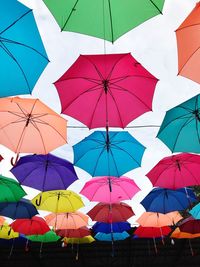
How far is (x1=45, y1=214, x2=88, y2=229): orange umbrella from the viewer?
29.2 ft

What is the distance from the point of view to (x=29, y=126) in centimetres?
560

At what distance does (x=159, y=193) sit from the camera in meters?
7.64

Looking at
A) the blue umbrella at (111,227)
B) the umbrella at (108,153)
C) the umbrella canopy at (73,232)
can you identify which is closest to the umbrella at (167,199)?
the umbrella at (108,153)

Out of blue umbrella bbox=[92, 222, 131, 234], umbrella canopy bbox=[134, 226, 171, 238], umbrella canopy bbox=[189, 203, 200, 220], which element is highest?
blue umbrella bbox=[92, 222, 131, 234]

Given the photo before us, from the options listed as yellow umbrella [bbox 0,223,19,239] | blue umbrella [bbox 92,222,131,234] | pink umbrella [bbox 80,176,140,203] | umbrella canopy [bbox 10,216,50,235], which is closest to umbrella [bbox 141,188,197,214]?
pink umbrella [bbox 80,176,140,203]

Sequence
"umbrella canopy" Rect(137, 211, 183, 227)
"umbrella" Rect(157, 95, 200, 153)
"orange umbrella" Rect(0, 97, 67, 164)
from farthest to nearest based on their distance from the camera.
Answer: "umbrella canopy" Rect(137, 211, 183, 227)
"orange umbrella" Rect(0, 97, 67, 164)
"umbrella" Rect(157, 95, 200, 153)

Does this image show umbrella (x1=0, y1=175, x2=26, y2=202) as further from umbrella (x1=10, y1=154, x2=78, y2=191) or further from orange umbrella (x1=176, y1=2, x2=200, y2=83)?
orange umbrella (x1=176, y1=2, x2=200, y2=83)

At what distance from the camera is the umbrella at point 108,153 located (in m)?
6.08

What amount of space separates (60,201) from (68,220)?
137 centimetres

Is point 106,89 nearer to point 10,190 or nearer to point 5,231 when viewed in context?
point 10,190

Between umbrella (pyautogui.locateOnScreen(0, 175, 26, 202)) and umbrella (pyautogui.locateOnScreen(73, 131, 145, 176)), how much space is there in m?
1.63

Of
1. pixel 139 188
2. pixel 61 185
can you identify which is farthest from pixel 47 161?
pixel 139 188

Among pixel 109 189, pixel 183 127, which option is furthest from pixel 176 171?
pixel 109 189

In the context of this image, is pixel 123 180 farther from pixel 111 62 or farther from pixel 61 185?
pixel 111 62
